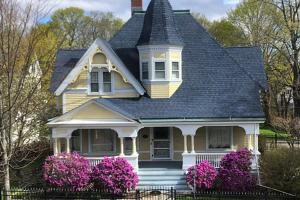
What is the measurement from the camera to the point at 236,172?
24812 mm

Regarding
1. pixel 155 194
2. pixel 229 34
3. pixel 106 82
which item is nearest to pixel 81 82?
pixel 106 82

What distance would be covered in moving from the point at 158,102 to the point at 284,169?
8.23 m

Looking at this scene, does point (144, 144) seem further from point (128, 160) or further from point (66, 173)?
point (66, 173)

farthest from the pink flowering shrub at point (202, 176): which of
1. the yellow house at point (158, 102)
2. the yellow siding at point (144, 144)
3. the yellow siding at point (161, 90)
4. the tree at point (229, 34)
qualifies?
the tree at point (229, 34)

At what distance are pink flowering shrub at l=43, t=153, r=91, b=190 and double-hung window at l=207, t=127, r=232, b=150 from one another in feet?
24.7

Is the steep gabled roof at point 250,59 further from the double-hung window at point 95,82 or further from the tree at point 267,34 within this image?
the tree at point 267,34

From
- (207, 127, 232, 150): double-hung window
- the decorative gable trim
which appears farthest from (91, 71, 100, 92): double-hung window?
(207, 127, 232, 150): double-hung window

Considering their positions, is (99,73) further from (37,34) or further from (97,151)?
(37,34)

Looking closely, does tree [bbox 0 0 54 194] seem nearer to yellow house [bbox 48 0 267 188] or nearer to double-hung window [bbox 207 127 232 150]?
yellow house [bbox 48 0 267 188]

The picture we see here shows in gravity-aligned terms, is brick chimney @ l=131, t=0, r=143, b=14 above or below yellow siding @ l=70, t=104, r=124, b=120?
above

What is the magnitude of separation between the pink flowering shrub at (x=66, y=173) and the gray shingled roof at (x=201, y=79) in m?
3.81

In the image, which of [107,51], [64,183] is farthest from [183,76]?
[64,183]

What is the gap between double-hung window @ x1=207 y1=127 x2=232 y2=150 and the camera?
29094mm

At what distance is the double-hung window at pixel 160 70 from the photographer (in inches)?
1132
